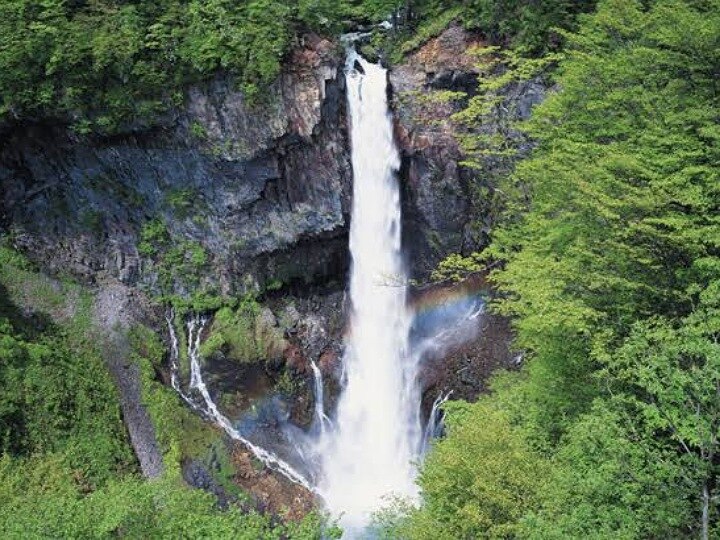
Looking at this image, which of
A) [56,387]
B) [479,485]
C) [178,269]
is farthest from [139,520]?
[178,269]

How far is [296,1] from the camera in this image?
2166 cm

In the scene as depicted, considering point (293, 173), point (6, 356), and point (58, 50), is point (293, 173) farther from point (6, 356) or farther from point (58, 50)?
point (6, 356)

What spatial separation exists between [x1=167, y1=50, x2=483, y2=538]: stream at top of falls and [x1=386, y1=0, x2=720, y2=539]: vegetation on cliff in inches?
257

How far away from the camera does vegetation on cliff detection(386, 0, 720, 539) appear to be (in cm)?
846

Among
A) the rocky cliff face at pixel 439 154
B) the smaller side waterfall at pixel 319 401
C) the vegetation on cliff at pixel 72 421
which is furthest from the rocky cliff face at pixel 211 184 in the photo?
the smaller side waterfall at pixel 319 401

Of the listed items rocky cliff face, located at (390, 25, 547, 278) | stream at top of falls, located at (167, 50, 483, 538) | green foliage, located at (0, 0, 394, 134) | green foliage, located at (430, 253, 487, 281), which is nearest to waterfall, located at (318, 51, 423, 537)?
stream at top of falls, located at (167, 50, 483, 538)

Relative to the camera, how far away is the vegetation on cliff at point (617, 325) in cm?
846

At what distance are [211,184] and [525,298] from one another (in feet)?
42.7

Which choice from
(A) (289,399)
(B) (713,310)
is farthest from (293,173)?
(B) (713,310)

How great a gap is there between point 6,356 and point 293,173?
10469 mm

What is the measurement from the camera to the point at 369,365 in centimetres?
2212

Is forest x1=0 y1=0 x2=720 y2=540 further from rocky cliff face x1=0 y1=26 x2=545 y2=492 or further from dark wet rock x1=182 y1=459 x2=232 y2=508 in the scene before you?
rocky cliff face x1=0 y1=26 x2=545 y2=492

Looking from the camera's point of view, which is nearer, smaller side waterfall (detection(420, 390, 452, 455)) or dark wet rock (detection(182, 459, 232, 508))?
dark wet rock (detection(182, 459, 232, 508))

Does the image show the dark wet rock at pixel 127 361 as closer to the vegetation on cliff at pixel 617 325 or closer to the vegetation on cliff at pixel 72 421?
the vegetation on cliff at pixel 72 421
